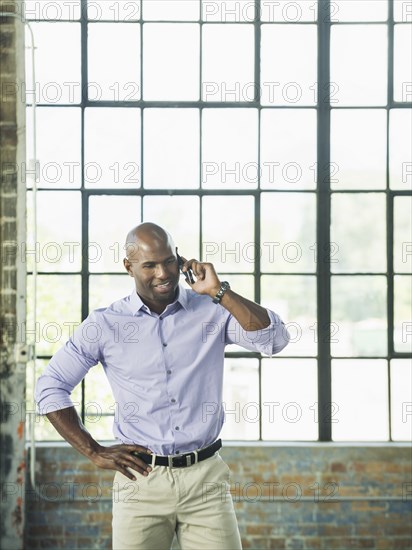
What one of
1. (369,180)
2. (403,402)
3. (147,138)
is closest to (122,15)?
(147,138)

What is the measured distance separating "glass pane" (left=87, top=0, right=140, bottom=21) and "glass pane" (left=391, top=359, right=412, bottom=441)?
7.75 feet

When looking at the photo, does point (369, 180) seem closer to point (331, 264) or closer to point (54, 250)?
point (331, 264)

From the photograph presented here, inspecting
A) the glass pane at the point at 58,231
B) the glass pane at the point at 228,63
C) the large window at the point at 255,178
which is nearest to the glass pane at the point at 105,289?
the large window at the point at 255,178

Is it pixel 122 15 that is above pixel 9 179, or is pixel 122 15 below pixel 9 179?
above

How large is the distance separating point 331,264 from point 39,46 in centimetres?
196

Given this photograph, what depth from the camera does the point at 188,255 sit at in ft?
13.0

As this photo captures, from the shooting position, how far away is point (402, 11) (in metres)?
3.98

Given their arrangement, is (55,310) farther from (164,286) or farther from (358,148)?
(358,148)

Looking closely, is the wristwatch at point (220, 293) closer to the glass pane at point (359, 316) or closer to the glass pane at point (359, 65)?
the glass pane at point (359, 316)

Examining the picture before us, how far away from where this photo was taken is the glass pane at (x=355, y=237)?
156 inches

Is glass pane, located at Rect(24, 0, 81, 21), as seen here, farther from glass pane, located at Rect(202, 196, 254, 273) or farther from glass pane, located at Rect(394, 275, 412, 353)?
glass pane, located at Rect(394, 275, 412, 353)

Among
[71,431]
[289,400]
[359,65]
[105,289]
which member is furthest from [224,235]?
[71,431]

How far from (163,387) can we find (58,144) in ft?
5.98

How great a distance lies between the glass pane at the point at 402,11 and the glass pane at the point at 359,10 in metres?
0.05
